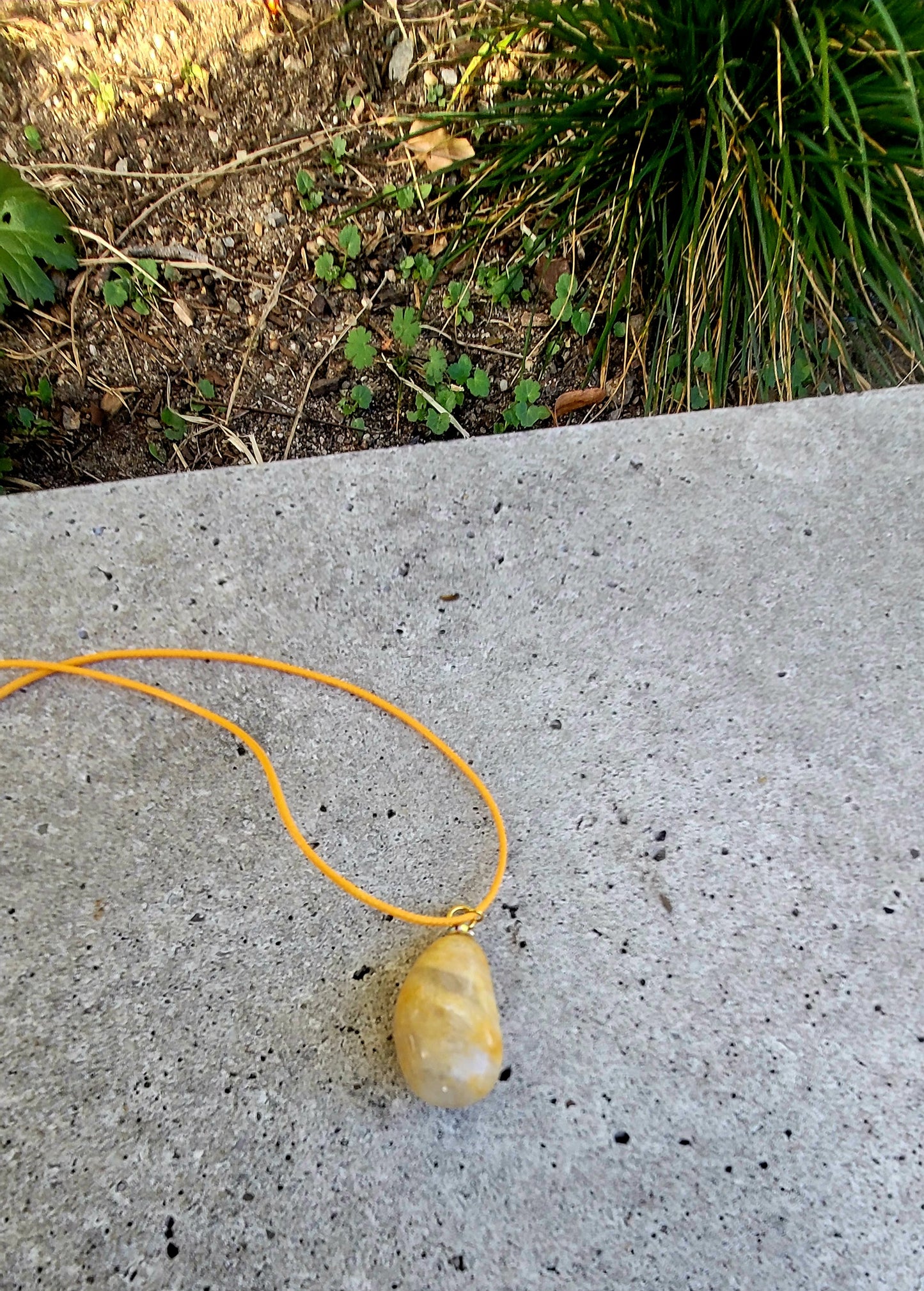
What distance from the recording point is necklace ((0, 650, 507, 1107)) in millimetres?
768

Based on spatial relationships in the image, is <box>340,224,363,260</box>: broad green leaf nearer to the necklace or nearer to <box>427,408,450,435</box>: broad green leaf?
<box>427,408,450,435</box>: broad green leaf

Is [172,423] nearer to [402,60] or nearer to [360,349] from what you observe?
[360,349]

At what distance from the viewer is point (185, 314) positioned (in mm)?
1336

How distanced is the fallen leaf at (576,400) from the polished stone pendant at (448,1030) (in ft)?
2.99

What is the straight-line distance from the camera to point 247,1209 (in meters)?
0.77

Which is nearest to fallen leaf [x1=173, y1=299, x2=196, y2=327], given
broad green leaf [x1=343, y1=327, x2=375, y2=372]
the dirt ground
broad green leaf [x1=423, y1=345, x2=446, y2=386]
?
the dirt ground

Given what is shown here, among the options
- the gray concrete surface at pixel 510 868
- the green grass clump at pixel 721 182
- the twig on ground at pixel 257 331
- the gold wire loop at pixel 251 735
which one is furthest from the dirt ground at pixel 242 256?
the gold wire loop at pixel 251 735

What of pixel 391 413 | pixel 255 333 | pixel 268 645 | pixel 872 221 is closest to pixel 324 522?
pixel 268 645

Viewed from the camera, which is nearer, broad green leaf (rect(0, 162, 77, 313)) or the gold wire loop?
the gold wire loop

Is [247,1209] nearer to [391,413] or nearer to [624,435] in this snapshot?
[624,435]

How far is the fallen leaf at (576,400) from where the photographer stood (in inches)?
52.1

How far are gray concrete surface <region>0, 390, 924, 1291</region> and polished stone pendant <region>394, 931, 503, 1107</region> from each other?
50 mm

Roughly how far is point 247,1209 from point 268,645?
0.60m

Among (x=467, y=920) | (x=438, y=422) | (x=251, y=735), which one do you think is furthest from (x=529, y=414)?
(x=467, y=920)
